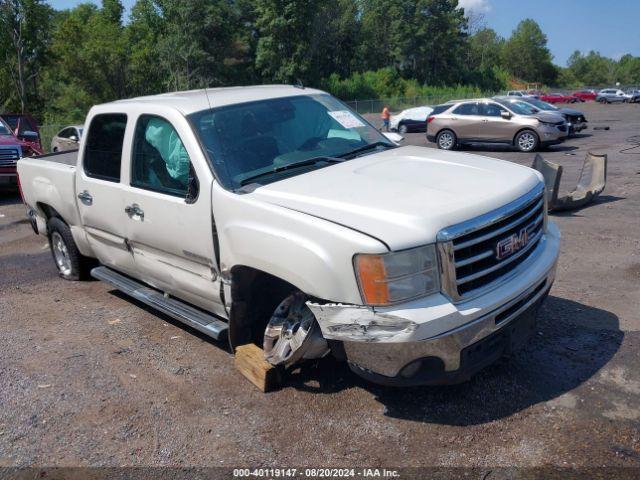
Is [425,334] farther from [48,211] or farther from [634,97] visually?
[634,97]

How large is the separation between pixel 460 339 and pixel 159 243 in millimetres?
2396

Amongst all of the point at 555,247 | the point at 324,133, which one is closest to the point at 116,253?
the point at 324,133

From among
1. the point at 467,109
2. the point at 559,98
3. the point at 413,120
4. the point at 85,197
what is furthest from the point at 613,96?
the point at 85,197

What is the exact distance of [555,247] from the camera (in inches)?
161

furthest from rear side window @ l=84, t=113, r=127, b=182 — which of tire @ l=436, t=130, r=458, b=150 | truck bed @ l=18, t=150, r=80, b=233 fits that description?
tire @ l=436, t=130, r=458, b=150

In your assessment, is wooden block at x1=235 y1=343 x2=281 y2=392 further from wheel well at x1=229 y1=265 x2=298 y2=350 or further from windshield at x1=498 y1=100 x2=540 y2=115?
windshield at x1=498 y1=100 x2=540 y2=115

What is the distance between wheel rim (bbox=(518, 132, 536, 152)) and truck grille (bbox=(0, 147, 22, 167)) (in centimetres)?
1396

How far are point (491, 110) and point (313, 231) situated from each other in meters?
17.6

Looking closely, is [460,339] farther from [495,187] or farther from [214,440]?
[214,440]

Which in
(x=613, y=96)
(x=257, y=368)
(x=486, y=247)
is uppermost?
(x=613, y=96)

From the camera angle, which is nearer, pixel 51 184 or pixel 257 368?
pixel 257 368

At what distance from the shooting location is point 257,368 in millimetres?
3963

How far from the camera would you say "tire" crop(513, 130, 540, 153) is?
18500 millimetres

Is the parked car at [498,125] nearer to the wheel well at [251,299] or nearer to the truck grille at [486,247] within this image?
the truck grille at [486,247]
